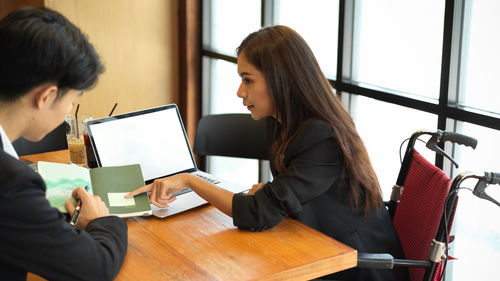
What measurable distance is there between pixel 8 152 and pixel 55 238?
219 millimetres

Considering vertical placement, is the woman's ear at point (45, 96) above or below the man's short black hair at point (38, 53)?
below

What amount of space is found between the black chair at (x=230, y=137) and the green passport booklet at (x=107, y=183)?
2.78 feet

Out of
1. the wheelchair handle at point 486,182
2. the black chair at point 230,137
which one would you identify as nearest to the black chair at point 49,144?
the black chair at point 230,137

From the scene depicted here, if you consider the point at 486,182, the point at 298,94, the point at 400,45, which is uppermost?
the point at 400,45

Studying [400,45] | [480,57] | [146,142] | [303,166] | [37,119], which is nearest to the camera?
[37,119]

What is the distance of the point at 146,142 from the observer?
2295 mm

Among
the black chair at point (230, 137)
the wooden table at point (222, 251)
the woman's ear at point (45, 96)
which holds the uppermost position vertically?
the woman's ear at point (45, 96)

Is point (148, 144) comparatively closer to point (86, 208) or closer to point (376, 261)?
point (86, 208)

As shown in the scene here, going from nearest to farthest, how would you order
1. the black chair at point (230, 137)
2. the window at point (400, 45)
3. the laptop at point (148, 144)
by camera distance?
the laptop at point (148, 144), the window at point (400, 45), the black chair at point (230, 137)

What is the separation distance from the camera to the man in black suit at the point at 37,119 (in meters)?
1.24

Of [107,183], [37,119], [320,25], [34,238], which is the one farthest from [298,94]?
[320,25]

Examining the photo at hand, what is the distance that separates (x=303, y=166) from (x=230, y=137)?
109cm

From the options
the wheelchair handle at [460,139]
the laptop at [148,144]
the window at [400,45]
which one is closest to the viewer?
the wheelchair handle at [460,139]

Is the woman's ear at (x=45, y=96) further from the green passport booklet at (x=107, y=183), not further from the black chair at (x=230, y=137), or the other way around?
the black chair at (x=230, y=137)
